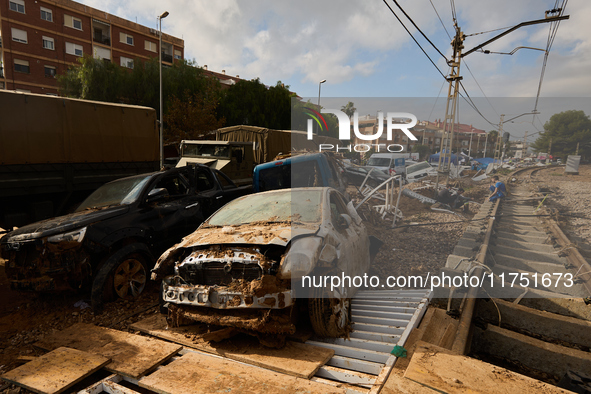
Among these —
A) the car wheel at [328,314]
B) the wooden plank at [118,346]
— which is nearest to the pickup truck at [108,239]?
the wooden plank at [118,346]

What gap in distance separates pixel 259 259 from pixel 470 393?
1.84 meters

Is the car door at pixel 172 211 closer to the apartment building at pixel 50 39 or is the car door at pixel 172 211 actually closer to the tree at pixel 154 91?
the tree at pixel 154 91

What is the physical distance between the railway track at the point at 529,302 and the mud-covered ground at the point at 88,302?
2.22 feet

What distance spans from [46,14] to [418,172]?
37.7 m

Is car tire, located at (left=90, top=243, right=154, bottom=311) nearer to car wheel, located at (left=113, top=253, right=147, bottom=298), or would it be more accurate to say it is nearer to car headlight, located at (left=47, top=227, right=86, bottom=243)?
car wheel, located at (left=113, top=253, right=147, bottom=298)

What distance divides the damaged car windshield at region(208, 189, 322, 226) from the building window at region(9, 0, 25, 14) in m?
37.8

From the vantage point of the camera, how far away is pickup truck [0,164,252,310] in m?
4.07

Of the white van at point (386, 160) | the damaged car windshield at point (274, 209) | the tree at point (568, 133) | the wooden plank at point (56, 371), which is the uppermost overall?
the tree at point (568, 133)

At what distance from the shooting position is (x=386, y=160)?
30.4ft

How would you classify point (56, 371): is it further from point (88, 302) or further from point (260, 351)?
point (88, 302)

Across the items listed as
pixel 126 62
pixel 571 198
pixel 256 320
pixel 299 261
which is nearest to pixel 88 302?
pixel 256 320

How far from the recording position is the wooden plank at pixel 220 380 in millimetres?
2461

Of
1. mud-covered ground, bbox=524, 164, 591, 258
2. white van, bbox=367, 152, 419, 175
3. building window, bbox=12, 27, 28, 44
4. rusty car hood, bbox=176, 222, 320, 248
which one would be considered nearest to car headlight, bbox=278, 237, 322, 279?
rusty car hood, bbox=176, 222, 320, 248

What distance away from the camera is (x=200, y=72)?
27.8 meters
